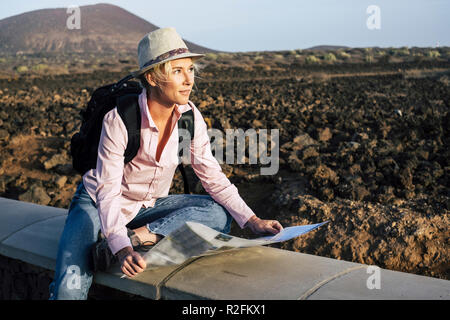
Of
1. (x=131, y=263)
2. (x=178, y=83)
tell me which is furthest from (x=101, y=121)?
(x=131, y=263)

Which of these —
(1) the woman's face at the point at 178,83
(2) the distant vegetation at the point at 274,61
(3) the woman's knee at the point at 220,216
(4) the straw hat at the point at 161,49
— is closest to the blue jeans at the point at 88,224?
(3) the woman's knee at the point at 220,216

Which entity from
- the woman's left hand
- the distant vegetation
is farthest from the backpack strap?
the distant vegetation

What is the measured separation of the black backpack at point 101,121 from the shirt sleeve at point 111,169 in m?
0.04

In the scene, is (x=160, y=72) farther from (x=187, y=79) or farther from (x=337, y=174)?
(x=337, y=174)

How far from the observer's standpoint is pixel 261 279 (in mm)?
2152

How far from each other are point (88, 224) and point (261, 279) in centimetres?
82

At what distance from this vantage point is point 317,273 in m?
2.22

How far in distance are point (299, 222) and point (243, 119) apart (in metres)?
4.95

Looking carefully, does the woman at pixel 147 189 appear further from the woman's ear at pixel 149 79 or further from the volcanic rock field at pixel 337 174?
the volcanic rock field at pixel 337 174

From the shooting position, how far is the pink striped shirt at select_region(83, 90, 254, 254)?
7.39 ft

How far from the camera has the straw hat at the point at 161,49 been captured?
7.48 ft

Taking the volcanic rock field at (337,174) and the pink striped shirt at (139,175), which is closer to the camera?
the pink striped shirt at (139,175)

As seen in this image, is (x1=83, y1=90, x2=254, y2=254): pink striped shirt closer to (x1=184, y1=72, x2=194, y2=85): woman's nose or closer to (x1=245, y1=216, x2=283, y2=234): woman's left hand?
(x1=245, y1=216, x2=283, y2=234): woman's left hand
